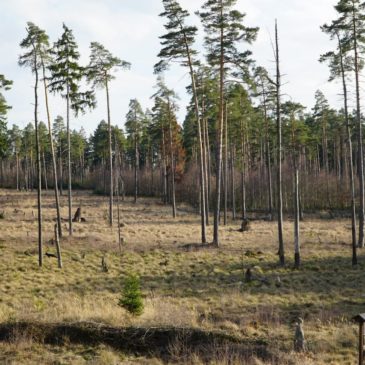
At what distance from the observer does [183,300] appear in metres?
17.1

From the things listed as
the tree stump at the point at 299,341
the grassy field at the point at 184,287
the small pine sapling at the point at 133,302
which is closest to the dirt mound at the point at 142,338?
the grassy field at the point at 184,287

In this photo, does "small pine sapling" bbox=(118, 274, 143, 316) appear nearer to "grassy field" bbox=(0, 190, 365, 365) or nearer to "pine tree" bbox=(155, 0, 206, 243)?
"grassy field" bbox=(0, 190, 365, 365)

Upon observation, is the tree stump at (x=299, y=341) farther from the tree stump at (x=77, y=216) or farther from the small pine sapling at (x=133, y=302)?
the tree stump at (x=77, y=216)

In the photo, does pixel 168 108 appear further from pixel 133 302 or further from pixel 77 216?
pixel 133 302

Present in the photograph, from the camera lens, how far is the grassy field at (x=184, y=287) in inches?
411

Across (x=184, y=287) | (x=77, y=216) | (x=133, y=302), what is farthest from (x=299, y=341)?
(x=77, y=216)

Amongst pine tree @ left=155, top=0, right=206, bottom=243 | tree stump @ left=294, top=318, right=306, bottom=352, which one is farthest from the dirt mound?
pine tree @ left=155, top=0, right=206, bottom=243

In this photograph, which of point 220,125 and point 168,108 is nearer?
point 220,125

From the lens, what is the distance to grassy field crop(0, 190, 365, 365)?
1045 cm

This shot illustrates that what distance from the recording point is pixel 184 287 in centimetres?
1947

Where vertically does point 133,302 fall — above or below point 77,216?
below

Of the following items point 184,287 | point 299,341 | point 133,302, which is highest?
point 133,302

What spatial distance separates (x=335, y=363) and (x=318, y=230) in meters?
29.0

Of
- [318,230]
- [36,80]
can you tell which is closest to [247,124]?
[318,230]
